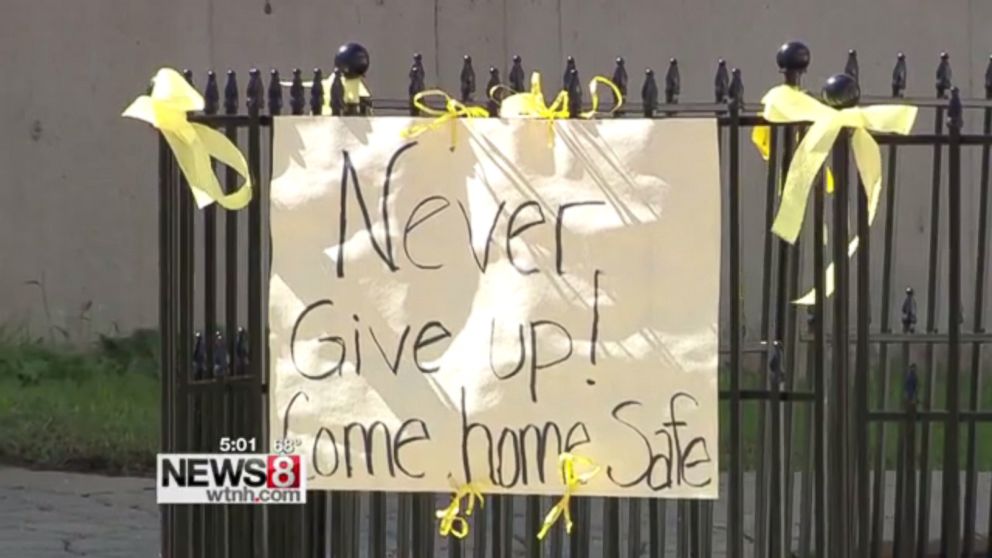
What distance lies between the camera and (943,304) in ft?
26.1

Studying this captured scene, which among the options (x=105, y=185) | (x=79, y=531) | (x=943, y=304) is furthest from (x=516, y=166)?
(x=105, y=185)

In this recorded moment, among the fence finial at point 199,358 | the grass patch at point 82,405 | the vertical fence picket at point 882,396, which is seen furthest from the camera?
the grass patch at point 82,405

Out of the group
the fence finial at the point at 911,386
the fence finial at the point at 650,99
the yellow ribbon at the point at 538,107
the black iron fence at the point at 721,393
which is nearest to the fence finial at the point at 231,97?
the black iron fence at the point at 721,393

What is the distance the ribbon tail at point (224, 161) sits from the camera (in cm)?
315

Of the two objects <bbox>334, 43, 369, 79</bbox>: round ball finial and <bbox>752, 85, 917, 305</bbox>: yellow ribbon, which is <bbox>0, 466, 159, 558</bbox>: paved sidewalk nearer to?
<bbox>334, 43, 369, 79</bbox>: round ball finial

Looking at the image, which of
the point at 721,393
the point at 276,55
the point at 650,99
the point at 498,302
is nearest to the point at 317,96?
the point at 498,302

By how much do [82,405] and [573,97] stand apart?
18.8 ft

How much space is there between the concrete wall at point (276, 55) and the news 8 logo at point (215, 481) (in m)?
5.17

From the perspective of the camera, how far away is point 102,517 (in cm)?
668

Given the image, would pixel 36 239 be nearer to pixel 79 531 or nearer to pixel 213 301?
pixel 79 531

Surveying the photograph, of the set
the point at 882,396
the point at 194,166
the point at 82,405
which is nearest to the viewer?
the point at 194,166

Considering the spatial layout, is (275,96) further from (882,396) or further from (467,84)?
(882,396)

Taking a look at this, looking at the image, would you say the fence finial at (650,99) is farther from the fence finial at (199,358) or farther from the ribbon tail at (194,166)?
the fence finial at (199,358)

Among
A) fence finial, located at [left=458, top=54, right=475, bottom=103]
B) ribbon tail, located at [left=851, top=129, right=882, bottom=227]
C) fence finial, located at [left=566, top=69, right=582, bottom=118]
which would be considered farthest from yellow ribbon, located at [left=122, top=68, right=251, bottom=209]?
ribbon tail, located at [left=851, top=129, right=882, bottom=227]
